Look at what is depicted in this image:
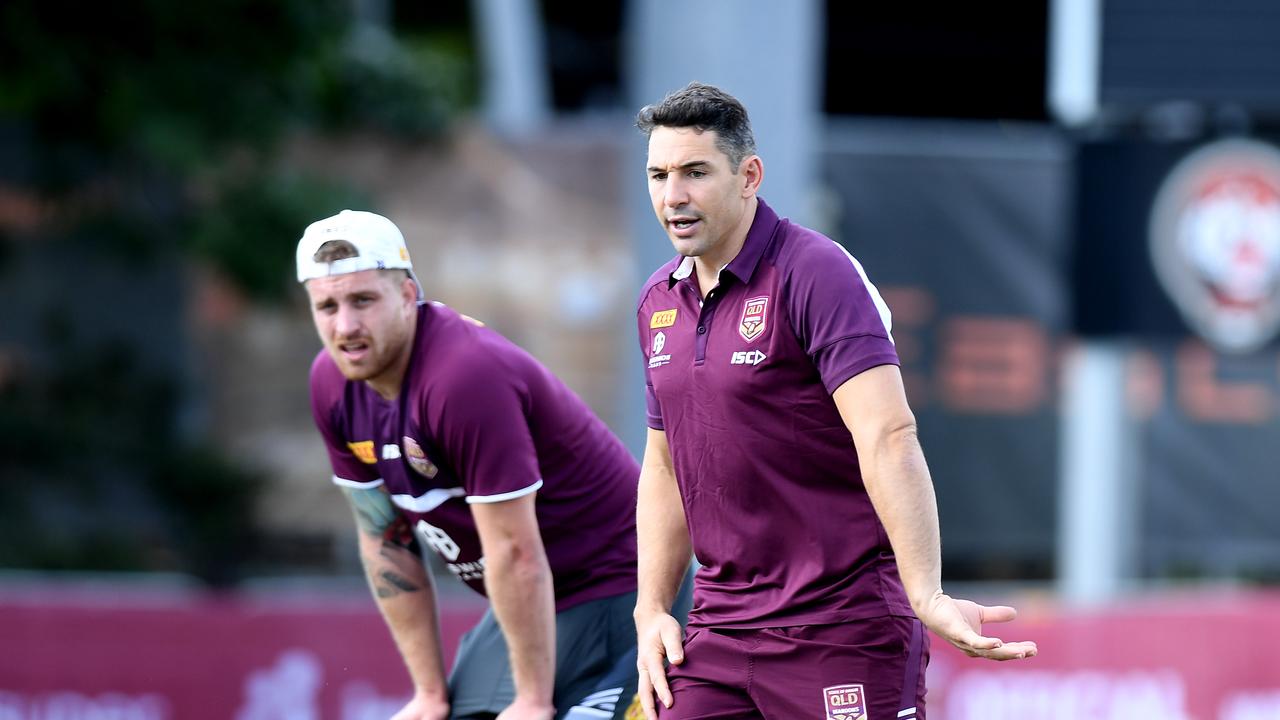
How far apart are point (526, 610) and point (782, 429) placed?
3.38 ft

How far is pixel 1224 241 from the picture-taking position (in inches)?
386

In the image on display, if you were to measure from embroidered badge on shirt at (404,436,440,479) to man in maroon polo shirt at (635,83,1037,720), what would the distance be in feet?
2.61

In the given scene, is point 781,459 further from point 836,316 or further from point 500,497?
point 500,497

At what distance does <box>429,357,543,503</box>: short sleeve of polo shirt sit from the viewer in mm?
4453

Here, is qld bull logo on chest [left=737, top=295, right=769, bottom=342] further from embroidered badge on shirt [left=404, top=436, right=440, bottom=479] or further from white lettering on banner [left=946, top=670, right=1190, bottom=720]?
white lettering on banner [left=946, top=670, right=1190, bottom=720]

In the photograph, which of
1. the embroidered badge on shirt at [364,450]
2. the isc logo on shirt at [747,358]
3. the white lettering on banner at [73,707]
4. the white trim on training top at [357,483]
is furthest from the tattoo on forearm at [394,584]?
the white lettering on banner at [73,707]

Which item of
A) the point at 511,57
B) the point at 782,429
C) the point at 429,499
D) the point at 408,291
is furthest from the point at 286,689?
the point at 511,57

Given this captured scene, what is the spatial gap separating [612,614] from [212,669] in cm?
428

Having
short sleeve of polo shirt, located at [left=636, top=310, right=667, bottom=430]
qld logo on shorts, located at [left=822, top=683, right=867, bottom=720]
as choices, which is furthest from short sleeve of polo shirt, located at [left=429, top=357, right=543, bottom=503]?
qld logo on shorts, located at [left=822, top=683, right=867, bottom=720]

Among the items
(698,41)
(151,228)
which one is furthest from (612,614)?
(151,228)

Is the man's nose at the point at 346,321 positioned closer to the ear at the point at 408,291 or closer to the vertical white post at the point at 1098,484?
the ear at the point at 408,291

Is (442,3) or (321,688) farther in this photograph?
(442,3)

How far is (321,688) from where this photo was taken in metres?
8.48

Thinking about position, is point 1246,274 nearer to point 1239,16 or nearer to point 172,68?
point 1239,16
